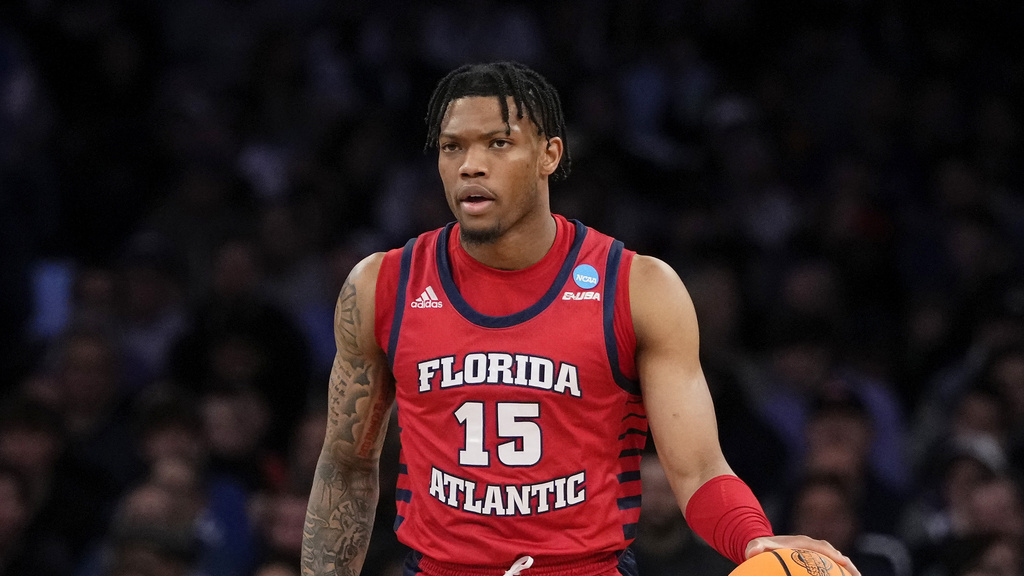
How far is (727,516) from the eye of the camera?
2.95 meters

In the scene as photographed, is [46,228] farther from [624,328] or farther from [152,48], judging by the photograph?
[624,328]

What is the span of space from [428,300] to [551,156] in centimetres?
45

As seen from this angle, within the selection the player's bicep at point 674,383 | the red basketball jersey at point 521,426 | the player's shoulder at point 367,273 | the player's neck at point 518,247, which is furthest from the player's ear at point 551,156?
the player's shoulder at point 367,273

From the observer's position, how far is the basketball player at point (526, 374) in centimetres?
310

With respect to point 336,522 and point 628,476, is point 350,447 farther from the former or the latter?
point 628,476

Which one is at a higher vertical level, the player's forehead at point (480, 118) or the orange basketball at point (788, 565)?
the player's forehead at point (480, 118)

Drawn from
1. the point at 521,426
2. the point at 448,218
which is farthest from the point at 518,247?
the point at 448,218

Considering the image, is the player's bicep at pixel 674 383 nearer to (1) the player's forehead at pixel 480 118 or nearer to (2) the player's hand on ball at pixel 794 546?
(2) the player's hand on ball at pixel 794 546

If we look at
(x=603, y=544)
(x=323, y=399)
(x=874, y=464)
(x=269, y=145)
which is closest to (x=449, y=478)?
(x=603, y=544)

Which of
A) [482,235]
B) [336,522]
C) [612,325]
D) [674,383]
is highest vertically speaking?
[482,235]

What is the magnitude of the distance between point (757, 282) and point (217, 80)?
12.4ft

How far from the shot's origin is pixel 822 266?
7.40 metres

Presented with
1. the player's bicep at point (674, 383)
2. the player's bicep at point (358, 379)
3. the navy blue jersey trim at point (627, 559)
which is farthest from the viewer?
the player's bicep at point (358, 379)

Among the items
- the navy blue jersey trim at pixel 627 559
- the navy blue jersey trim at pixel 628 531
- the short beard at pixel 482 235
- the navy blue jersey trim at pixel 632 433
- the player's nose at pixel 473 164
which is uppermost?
the player's nose at pixel 473 164
